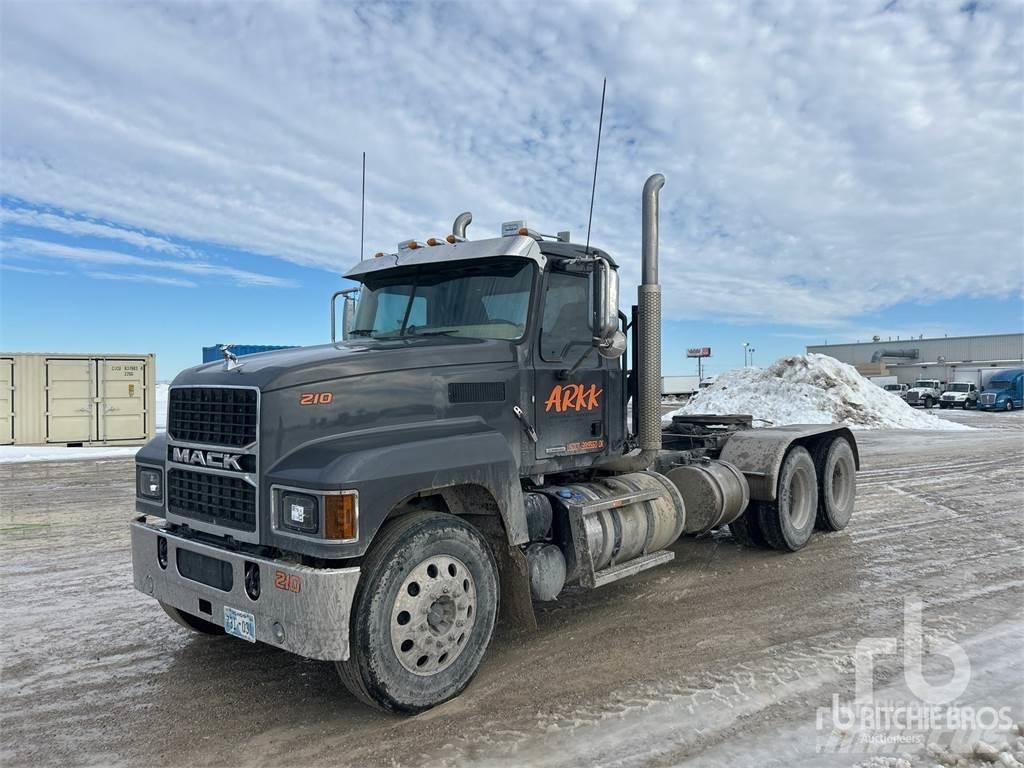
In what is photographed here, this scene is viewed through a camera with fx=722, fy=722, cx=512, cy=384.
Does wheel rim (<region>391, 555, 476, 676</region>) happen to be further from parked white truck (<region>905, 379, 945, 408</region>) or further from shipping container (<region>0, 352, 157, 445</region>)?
parked white truck (<region>905, 379, 945, 408</region>)

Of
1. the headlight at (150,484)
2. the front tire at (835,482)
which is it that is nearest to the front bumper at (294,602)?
the headlight at (150,484)

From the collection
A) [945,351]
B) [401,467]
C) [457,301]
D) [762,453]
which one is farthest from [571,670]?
[945,351]

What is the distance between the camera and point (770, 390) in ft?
104

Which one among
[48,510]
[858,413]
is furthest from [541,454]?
[858,413]

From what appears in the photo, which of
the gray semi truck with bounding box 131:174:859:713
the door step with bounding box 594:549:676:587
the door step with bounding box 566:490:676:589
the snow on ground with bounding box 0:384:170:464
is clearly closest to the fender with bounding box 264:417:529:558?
the gray semi truck with bounding box 131:174:859:713

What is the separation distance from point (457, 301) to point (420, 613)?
7.53 feet

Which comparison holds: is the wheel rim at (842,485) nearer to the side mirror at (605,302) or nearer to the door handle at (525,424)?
the side mirror at (605,302)

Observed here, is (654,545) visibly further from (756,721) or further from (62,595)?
(62,595)

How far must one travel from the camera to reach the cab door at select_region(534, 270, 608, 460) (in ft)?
17.6

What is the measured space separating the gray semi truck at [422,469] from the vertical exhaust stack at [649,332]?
0.02m

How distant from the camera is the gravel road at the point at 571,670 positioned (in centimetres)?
375

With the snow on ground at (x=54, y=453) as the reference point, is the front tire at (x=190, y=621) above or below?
above

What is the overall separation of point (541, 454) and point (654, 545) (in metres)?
1.58

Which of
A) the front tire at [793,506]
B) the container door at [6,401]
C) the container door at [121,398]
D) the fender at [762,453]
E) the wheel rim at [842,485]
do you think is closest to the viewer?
the fender at [762,453]
